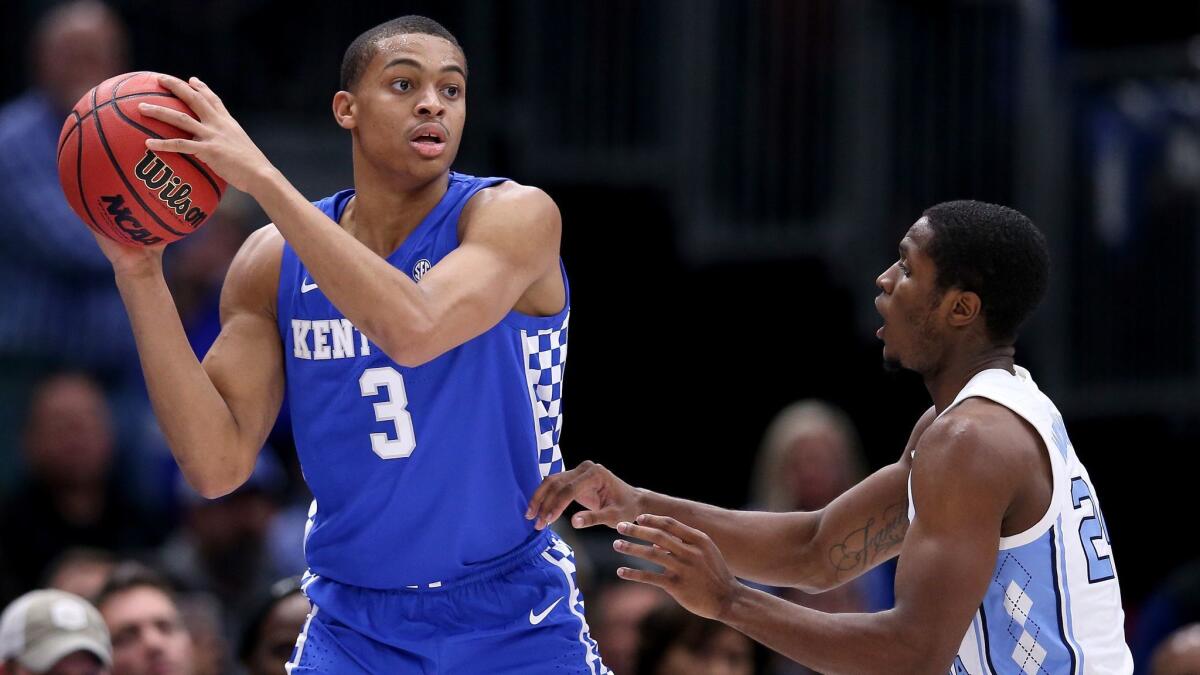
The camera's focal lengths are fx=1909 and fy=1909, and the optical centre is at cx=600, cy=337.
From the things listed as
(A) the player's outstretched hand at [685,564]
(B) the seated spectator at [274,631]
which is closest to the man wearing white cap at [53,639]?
(B) the seated spectator at [274,631]

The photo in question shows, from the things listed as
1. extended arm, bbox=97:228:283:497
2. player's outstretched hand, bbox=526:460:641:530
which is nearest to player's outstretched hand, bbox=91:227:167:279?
extended arm, bbox=97:228:283:497

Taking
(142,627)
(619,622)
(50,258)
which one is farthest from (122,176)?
(50,258)

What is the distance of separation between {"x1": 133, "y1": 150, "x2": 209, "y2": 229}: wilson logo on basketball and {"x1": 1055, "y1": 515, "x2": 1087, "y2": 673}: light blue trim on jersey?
2.41m

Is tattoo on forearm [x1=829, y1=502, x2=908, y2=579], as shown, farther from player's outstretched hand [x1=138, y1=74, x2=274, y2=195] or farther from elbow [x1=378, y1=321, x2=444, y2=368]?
player's outstretched hand [x1=138, y1=74, x2=274, y2=195]

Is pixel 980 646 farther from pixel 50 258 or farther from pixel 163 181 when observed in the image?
pixel 50 258

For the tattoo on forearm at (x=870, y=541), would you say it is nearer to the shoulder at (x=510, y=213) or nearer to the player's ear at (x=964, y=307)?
the player's ear at (x=964, y=307)

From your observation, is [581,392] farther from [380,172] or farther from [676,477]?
[380,172]

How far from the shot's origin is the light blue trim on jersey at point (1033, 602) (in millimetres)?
4914

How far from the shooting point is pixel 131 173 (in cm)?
489

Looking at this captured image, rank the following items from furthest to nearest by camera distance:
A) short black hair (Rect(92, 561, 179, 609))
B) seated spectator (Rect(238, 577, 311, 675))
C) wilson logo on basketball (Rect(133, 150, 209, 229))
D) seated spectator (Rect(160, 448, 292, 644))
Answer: seated spectator (Rect(160, 448, 292, 644))
short black hair (Rect(92, 561, 179, 609))
seated spectator (Rect(238, 577, 311, 675))
wilson logo on basketball (Rect(133, 150, 209, 229))

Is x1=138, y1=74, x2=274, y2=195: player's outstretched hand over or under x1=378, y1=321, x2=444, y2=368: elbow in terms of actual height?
over

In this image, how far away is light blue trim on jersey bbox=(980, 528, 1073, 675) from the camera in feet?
16.1

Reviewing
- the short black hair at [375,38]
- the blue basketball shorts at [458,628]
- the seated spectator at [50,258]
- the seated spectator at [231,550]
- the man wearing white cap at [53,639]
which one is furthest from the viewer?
the seated spectator at [50,258]

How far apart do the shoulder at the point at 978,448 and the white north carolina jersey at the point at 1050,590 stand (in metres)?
0.04
